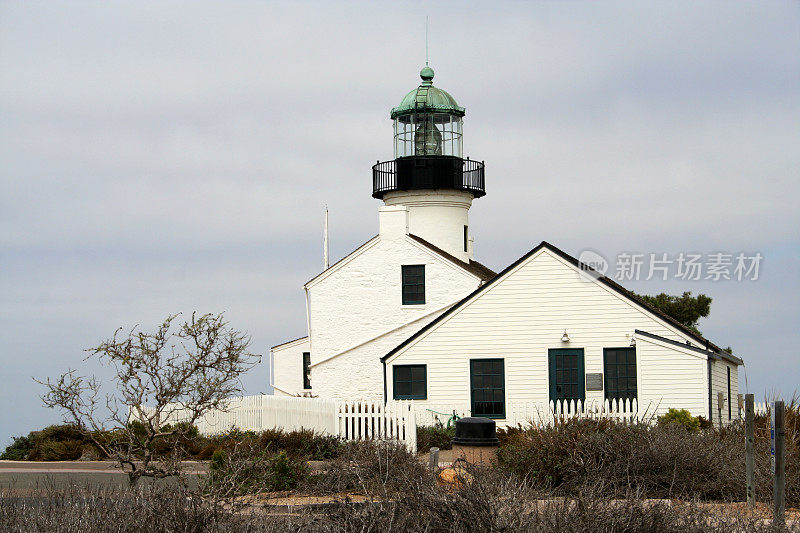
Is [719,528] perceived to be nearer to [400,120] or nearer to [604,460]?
[604,460]

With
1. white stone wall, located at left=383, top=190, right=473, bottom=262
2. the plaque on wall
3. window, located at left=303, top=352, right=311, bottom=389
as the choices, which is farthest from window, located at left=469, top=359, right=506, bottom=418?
window, located at left=303, top=352, right=311, bottom=389

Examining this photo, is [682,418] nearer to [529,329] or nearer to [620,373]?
[620,373]

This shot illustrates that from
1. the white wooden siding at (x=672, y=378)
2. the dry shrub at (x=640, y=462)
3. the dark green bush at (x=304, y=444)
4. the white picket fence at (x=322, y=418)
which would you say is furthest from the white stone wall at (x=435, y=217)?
the dry shrub at (x=640, y=462)

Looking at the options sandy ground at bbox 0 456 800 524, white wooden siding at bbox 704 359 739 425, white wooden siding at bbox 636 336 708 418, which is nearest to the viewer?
sandy ground at bbox 0 456 800 524

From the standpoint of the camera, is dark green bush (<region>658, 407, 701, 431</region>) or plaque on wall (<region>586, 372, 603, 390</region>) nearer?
dark green bush (<region>658, 407, 701, 431</region>)

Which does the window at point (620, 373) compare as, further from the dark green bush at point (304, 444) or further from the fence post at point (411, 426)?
the dark green bush at point (304, 444)

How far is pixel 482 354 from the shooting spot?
25.5 metres

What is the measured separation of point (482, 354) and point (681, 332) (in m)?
4.99

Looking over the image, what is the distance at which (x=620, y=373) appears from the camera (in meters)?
24.7

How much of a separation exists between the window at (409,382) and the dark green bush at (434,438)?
86.6 inches

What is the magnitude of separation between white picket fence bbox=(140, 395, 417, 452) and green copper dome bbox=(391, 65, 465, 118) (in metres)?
11.7

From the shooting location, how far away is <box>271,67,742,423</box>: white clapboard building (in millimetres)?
24188

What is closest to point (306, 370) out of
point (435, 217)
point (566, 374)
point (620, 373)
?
point (435, 217)

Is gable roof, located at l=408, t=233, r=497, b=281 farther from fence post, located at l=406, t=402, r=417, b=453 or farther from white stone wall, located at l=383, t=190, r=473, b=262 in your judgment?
fence post, located at l=406, t=402, r=417, b=453
